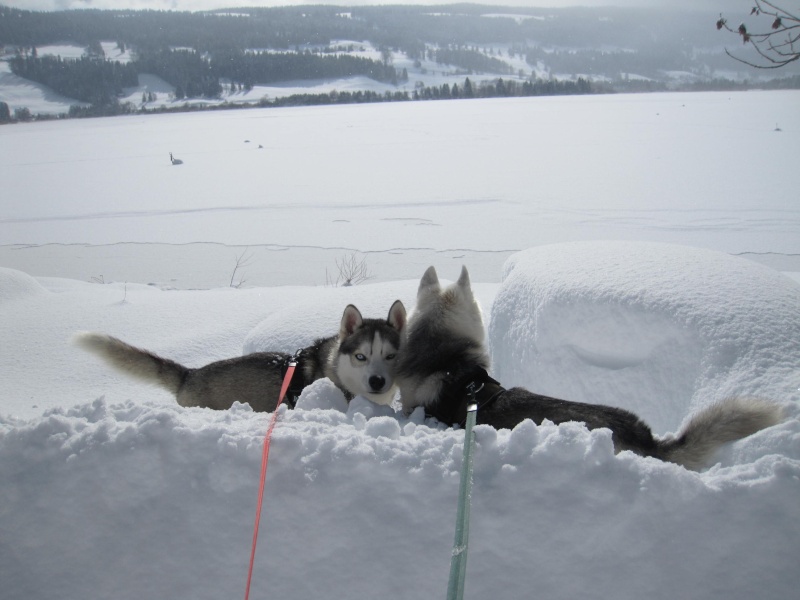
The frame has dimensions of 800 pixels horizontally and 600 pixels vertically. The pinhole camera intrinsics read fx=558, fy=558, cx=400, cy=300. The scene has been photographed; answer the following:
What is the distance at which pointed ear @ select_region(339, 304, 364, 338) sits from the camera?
141 inches

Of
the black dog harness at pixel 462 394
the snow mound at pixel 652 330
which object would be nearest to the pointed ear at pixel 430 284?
the black dog harness at pixel 462 394

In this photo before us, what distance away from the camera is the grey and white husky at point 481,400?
2.29 m

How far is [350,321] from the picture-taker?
363cm

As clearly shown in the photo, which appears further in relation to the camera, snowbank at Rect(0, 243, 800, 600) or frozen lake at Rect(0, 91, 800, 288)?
frozen lake at Rect(0, 91, 800, 288)

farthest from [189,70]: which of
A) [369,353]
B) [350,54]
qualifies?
[369,353]

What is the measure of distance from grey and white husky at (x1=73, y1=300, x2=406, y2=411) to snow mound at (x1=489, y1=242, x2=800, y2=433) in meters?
1.38

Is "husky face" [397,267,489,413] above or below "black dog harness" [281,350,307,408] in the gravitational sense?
above

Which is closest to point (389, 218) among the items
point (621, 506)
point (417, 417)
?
point (417, 417)

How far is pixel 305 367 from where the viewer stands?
3885 millimetres

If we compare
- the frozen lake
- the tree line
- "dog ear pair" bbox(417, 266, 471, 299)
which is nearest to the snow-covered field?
"dog ear pair" bbox(417, 266, 471, 299)

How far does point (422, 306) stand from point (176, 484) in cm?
199

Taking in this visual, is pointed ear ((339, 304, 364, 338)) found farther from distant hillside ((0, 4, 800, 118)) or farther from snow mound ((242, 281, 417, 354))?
distant hillside ((0, 4, 800, 118))

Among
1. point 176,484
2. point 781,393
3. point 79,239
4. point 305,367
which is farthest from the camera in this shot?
point 79,239

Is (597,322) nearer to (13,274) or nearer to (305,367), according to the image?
(305,367)
